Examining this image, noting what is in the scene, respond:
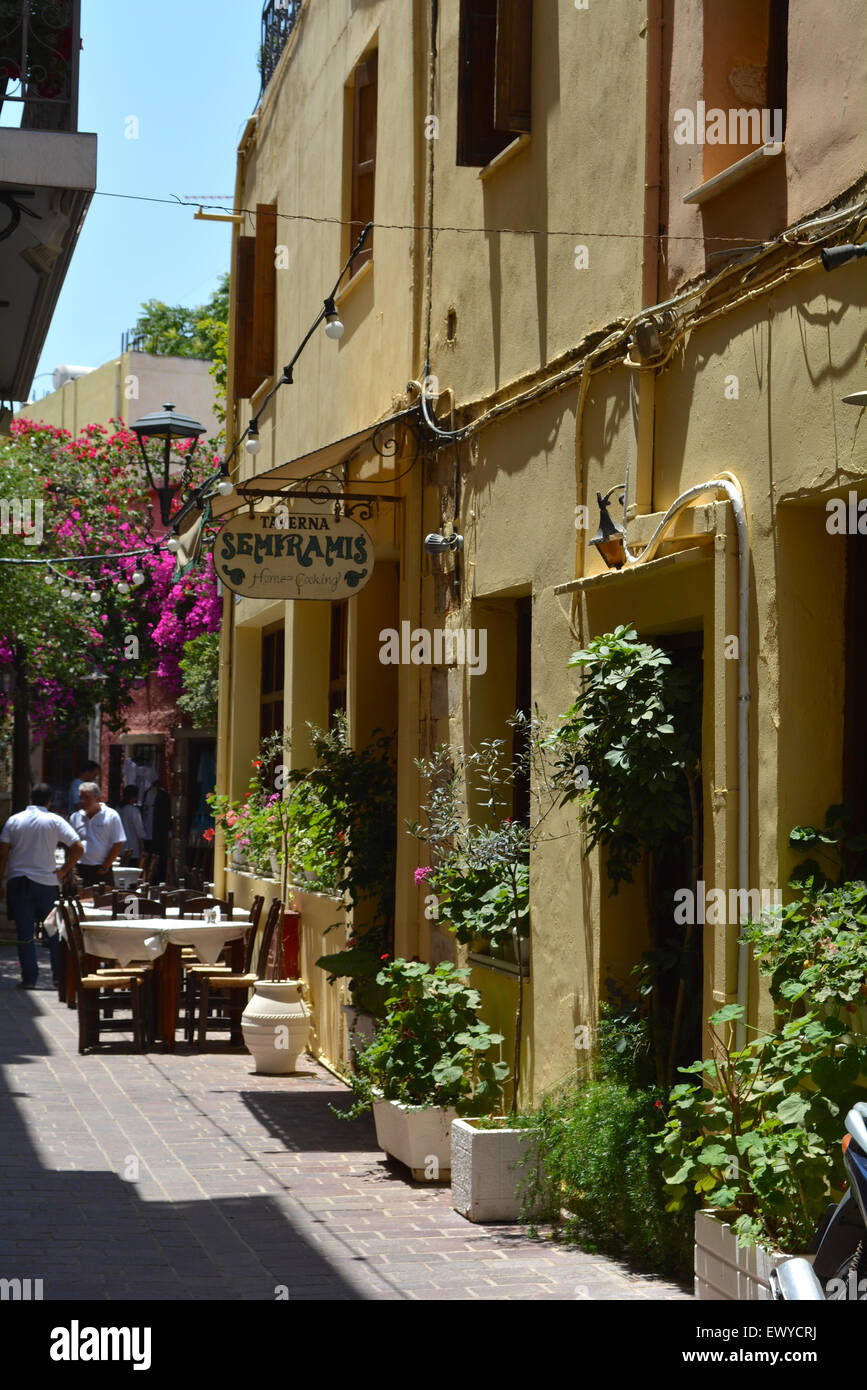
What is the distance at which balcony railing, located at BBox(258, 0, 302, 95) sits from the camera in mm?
15445

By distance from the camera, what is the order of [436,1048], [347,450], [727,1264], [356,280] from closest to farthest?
[727,1264] < [436,1048] < [347,450] < [356,280]

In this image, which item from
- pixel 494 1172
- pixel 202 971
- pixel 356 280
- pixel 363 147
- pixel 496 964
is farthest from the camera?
Result: pixel 202 971

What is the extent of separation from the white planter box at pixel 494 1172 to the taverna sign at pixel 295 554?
3502 mm

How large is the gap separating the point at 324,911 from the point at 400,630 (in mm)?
2742

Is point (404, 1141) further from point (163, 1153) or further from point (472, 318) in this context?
point (472, 318)

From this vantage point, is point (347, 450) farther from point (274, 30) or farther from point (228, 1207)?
point (274, 30)

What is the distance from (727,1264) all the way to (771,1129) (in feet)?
1.68

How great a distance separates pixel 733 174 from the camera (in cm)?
627

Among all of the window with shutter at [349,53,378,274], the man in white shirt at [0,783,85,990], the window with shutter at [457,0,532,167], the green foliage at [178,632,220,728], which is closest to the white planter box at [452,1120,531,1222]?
the window with shutter at [457,0,532,167]

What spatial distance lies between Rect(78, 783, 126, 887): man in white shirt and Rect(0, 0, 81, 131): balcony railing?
10.4 m

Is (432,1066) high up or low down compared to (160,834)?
down

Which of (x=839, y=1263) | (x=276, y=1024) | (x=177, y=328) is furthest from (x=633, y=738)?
(x=177, y=328)

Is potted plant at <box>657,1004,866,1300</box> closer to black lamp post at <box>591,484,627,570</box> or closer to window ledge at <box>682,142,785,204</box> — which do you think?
black lamp post at <box>591,484,627,570</box>

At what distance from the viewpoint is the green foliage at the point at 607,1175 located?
6.51 m
